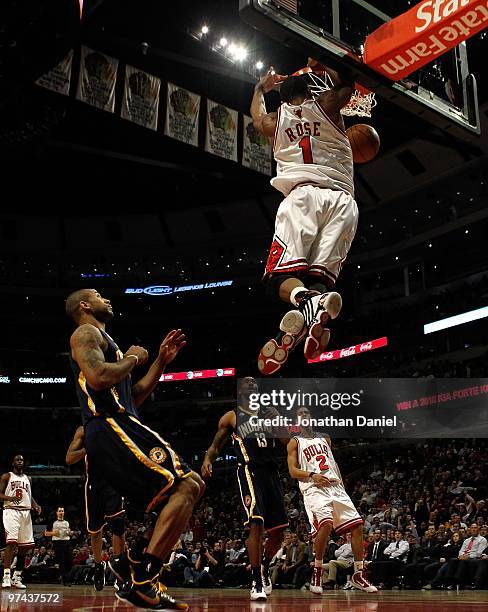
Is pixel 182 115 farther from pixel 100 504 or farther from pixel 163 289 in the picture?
pixel 163 289

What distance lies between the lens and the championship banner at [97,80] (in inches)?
614

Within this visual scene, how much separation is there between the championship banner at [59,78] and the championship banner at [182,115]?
2290 mm

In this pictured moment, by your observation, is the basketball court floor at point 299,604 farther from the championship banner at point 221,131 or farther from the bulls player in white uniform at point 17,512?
the championship banner at point 221,131

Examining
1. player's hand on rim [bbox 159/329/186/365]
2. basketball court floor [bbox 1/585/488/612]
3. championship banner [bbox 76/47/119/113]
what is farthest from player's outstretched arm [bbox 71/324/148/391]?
championship banner [bbox 76/47/119/113]

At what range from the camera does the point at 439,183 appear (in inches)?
1070

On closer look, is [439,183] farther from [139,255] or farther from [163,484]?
[163,484]

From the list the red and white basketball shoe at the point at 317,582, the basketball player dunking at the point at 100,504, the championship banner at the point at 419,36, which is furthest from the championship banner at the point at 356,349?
the championship banner at the point at 419,36

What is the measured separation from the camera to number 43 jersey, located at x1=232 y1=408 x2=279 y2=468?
29.0ft

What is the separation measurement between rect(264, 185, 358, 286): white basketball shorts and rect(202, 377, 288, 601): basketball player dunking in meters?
3.15

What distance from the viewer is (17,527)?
11.6m

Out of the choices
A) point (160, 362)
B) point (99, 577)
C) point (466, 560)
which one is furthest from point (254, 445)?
point (466, 560)

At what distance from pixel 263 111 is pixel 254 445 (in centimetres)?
433

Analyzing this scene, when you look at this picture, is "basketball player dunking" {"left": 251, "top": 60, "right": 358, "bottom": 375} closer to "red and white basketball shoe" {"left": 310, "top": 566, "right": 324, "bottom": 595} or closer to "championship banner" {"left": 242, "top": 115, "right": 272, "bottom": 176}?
"red and white basketball shoe" {"left": 310, "top": 566, "right": 324, "bottom": 595}

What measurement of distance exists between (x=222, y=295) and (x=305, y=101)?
96.4 feet
